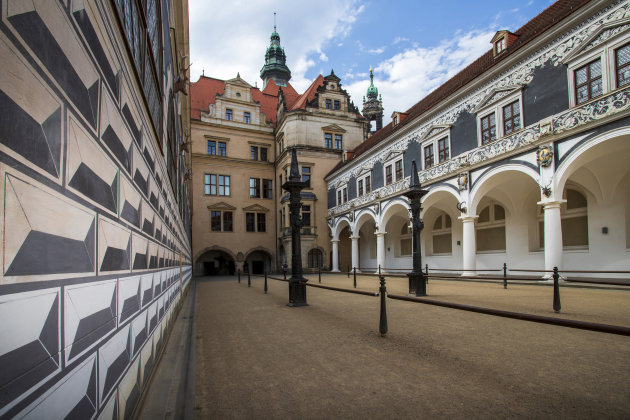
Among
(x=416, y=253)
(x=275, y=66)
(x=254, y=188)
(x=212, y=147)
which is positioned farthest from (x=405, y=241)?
(x=275, y=66)

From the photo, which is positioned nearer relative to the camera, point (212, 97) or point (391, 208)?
point (391, 208)

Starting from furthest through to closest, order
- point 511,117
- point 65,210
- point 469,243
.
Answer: point 469,243, point 511,117, point 65,210

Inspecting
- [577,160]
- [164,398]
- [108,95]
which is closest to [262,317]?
[164,398]

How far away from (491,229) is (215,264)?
1007 inches

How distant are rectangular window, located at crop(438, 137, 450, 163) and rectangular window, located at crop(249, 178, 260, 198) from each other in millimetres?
20580

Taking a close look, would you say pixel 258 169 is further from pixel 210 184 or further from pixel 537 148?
pixel 537 148

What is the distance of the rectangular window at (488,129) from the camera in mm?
16016

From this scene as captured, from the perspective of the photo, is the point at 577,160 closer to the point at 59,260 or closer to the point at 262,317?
the point at 262,317

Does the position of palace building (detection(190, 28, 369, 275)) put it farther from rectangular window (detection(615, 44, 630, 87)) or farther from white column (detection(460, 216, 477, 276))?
rectangular window (detection(615, 44, 630, 87))

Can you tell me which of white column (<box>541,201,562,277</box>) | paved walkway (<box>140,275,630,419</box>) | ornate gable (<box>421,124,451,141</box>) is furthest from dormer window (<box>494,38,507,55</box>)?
paved walkway (<box>140,275,630,419</box>)

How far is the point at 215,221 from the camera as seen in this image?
3281 centimetres

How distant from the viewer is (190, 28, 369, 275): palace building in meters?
32.7

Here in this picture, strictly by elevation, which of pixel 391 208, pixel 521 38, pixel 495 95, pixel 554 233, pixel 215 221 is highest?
pixel 521 38

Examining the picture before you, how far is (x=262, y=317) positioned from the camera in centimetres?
768
